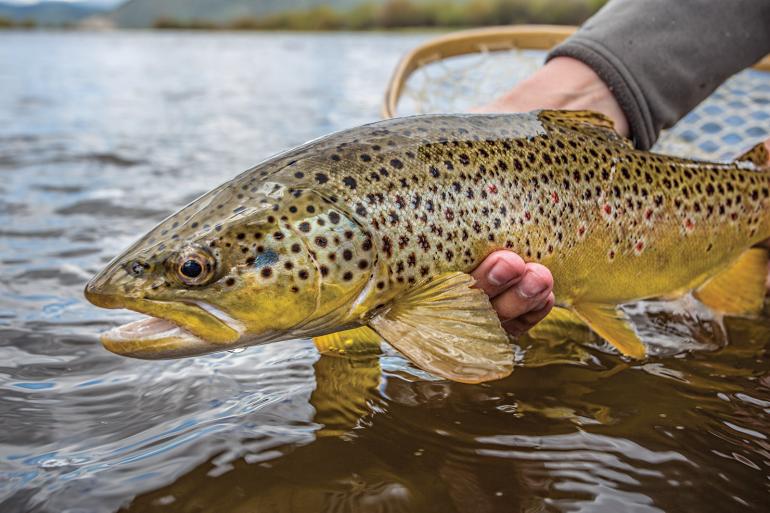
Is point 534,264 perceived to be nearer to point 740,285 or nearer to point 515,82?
point 740,285

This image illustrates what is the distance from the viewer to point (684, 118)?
555 cm

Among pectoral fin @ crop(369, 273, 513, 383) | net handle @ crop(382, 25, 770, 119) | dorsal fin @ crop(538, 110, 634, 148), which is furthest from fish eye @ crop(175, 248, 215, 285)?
net handle @ crop(382, 25, 770, 119)

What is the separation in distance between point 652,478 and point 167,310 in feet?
4.46

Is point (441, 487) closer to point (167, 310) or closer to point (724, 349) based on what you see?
point (167, 310)

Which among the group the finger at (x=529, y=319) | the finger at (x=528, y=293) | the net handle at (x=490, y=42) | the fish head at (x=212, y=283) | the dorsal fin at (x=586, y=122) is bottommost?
the finger at (x=529, y=319)

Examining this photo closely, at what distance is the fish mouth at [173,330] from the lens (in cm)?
188

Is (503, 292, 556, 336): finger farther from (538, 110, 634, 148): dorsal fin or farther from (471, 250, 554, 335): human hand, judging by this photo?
(538, 110, 634, 148): dorsal fin

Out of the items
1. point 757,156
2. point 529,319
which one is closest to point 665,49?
point 757,156

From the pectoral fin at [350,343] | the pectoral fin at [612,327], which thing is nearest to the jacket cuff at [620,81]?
the pectoral fin at [612,327]

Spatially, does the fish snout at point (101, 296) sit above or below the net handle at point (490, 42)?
below

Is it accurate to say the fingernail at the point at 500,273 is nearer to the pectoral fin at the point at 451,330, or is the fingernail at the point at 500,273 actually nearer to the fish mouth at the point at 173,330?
the pectoral fin at the point at 451,330

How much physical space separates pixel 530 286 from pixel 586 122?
68 centimetres

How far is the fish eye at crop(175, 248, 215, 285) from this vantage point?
6.24 feet

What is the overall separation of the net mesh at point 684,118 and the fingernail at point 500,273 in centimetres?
302
